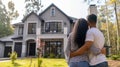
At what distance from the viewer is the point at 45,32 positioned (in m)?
28.2

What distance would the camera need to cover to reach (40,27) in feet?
94.0

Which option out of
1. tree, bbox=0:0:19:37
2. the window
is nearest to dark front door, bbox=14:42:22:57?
the window

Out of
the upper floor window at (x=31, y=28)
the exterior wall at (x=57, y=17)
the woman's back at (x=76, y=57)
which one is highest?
the exterior wall at (x=57, y=17)

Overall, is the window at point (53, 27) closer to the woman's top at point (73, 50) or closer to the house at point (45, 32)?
the house at point (45, 32)

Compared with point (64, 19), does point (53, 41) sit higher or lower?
lower

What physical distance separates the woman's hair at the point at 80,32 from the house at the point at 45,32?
2365cm

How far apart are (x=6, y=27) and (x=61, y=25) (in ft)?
70.4

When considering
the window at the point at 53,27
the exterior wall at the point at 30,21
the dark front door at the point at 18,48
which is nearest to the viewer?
the window at the point at 53,27

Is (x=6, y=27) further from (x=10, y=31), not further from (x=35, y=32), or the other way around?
(x=35, y=32)

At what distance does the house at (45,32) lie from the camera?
27.9 m

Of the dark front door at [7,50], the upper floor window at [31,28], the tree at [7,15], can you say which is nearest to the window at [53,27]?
the upper floor window at [31,28]

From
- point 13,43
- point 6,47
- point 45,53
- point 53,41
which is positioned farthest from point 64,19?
point 6,47

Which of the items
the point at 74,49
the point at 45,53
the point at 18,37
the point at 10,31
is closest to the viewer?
the point at 74,49

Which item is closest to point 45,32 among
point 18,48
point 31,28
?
point 31,28
